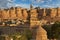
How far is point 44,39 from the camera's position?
20.0m

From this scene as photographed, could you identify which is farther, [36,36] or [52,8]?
[52,8]

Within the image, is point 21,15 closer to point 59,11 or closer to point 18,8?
point 18,8

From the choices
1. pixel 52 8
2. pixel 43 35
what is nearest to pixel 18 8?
pixel 52 8

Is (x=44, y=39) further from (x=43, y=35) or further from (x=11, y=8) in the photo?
(x=11, y=8)

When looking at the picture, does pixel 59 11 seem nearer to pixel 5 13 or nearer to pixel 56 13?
pixel 56 13

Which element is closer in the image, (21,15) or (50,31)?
(50,31)

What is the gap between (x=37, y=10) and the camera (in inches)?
3295

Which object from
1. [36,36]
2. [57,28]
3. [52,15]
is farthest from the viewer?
[52,15]

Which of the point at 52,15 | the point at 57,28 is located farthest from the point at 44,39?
the point at 52,15

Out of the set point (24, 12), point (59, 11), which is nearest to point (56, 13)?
point (59, 11)

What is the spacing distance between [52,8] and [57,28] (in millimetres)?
51782

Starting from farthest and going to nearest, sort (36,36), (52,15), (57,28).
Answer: (52,15) < (57,28) < (36,36)

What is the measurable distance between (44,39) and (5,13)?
6159cm

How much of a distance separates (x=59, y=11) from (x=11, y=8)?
12.5 m
